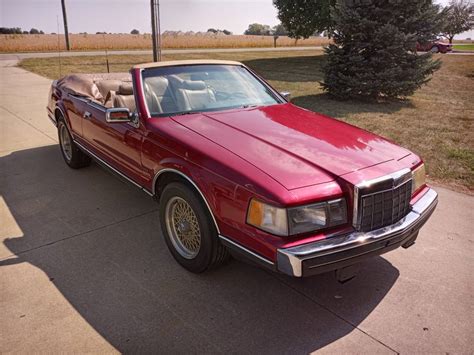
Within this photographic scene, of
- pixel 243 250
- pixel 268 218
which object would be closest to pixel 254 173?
pixel 268 218

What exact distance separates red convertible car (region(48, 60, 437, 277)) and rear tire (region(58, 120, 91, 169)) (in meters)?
1.16

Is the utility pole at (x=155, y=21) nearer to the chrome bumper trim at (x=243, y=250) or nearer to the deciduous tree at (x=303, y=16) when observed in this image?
the chrome bumper trim at (x=243, y=250)

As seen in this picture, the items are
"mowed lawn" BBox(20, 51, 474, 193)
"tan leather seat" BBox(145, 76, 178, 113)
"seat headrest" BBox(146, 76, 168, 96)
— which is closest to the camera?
"tan leather seat" BBox(145, 76, 178, 113)

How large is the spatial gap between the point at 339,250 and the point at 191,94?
2105 mm

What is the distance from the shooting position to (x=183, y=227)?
120 inches

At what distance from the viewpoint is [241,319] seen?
255 cm

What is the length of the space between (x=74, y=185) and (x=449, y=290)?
414 cm

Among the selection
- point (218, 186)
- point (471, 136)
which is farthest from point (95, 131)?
point (471, 136)

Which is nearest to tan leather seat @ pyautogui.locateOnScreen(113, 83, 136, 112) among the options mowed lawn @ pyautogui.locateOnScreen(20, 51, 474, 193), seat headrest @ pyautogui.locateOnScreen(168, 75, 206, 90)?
seat headrest @ pyautogui.locateOnScreen(168, 75, 206, 90)

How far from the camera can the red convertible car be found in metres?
2.30

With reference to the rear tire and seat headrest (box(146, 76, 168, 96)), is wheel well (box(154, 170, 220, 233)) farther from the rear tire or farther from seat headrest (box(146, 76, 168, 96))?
the rear tire

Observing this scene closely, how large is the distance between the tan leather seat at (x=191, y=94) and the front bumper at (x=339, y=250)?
184 cm

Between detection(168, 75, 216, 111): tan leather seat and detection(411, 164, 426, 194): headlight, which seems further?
detection(168, 75, 216, 111): tan leather seat

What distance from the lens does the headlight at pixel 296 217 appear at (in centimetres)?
226
